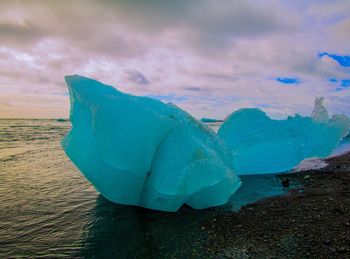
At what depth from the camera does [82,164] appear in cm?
560

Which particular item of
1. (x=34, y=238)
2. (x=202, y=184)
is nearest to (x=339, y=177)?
(x=202, y=184)

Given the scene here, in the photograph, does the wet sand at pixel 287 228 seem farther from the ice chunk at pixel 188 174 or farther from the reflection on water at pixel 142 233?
the ice chunk at pixel 188 174

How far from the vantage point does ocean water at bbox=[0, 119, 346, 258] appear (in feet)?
12.5

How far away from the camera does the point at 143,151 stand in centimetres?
504

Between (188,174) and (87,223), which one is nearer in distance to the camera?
(188,174)

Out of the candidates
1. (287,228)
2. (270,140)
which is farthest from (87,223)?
(270,140)

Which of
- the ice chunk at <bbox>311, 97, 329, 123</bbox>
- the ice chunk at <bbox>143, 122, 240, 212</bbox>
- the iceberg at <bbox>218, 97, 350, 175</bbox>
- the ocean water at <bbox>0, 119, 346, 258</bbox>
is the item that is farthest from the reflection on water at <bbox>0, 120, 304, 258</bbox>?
the ice chunk at <bbox>311, 97, 329, 123</bbox>

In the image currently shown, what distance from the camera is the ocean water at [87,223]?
3.80 meters

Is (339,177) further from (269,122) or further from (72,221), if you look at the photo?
(72,221)

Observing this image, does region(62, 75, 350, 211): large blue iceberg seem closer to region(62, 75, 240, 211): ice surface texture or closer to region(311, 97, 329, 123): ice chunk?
region(62, 75, 240, 211): ice surface texture

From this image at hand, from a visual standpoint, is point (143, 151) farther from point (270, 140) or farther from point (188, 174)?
point (270, 140)

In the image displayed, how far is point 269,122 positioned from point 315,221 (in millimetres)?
5540

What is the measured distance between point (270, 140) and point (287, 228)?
5.60 m

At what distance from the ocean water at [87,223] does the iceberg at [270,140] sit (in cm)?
136
